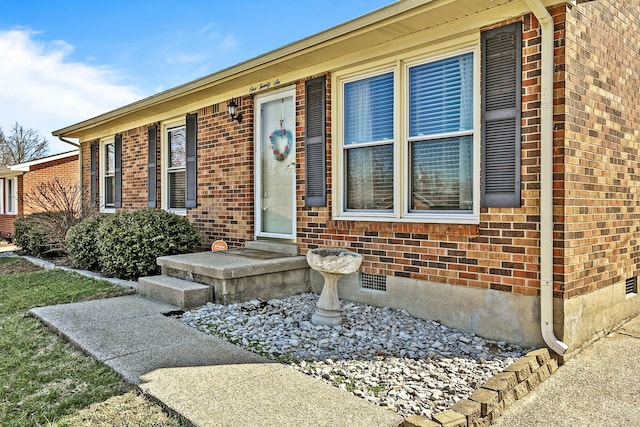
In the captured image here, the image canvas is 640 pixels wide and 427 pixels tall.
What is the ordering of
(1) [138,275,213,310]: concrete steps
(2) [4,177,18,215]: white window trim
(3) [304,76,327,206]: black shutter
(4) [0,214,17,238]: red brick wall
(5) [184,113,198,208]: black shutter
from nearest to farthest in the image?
(1) [138,275,213,310]: concrete steps → (3) [304,76,327,206]: black shutter → (5) [184,113,198,208]: black shutter → (2) [4,177,18,215]: white window trim → (4) [0,214,17,238]: red brick wall

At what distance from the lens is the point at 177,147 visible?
8391mm

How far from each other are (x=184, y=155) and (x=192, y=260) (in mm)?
3124

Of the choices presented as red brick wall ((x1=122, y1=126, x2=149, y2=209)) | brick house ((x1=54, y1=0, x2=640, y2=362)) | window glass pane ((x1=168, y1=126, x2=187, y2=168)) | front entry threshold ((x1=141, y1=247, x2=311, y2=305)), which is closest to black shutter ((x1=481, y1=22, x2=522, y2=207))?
brick house ((x1=54, y1=0, x2=640, y2=362))

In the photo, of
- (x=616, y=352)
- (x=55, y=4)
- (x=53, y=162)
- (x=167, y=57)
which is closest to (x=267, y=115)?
(x=616, y=352)

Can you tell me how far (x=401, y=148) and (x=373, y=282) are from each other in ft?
4.85

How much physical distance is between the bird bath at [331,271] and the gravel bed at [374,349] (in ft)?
0.32

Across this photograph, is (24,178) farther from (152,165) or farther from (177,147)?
(177,147)

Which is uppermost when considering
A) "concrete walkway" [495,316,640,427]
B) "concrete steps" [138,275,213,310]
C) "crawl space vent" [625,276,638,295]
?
"crawl space vent" [625,276,638,295]

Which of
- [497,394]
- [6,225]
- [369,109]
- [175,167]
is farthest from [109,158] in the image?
[6,225]

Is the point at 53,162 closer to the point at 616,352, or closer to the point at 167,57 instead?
the point at 167,57

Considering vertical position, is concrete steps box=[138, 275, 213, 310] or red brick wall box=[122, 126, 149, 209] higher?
red brick wall box=[122, 126, 149, 209]

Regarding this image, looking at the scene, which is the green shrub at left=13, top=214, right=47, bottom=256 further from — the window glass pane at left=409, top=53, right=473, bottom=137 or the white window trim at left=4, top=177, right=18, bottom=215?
the window glass pane at left=409, top=53, right=473, bottom=137

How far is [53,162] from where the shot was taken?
57.5 ft

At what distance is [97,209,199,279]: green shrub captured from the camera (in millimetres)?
6457
